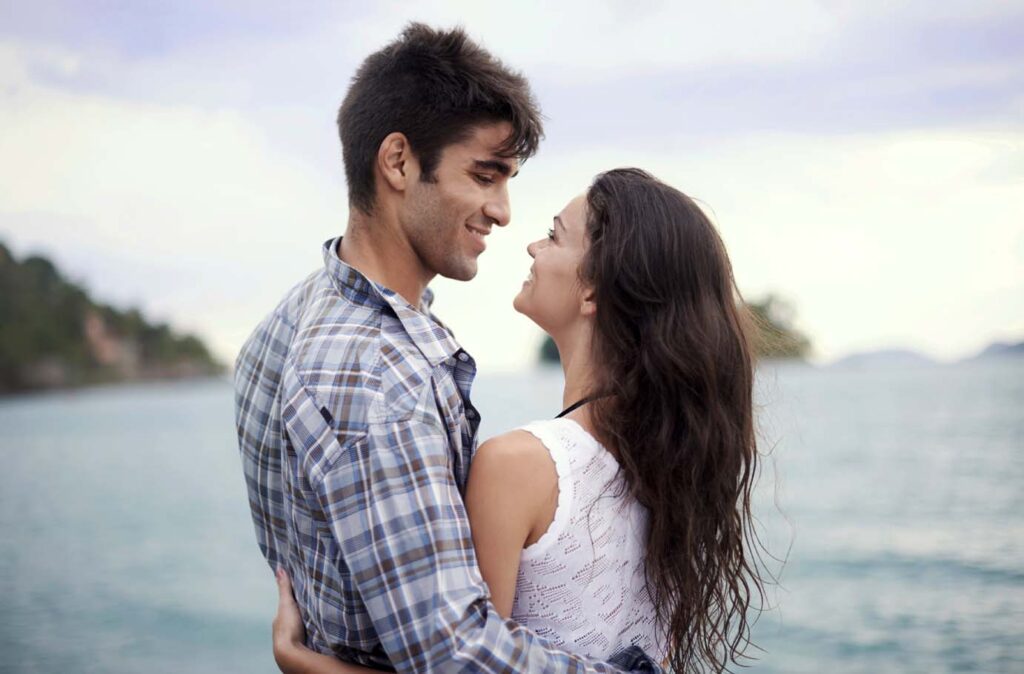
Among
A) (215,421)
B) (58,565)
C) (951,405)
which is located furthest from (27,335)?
(951,405)

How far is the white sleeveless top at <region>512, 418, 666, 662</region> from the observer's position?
6.75ft

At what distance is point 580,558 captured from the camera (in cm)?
208

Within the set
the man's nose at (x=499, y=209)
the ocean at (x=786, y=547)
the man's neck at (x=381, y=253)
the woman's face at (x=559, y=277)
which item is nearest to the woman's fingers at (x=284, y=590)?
the man's neck at (x=381, y=253)

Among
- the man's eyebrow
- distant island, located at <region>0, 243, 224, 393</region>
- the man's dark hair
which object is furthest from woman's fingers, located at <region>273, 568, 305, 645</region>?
distant island, located at <region>0, 243, 224, 393</region>

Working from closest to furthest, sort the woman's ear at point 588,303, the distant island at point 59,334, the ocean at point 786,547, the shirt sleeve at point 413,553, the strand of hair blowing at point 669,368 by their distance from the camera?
the shirt sleeve at point 413,553, the strand of hair blowing at point 669,368, the woman's ear at point 588,303, the ocean at point 786,547, the distant island at point 59,334

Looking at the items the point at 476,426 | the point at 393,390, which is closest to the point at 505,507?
the point at 476,426

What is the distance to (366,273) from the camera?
7.37 ft

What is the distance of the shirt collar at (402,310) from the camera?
2.02 meters

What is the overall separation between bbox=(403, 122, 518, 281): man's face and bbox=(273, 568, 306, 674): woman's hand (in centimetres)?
80

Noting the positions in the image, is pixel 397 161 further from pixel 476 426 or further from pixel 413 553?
pixel 413 553

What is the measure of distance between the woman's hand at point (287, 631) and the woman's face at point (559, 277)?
0.83m

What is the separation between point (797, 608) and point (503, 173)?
14.4 m

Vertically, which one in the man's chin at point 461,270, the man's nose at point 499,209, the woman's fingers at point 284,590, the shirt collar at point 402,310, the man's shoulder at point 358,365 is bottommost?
the woman's fingers at point 284,590

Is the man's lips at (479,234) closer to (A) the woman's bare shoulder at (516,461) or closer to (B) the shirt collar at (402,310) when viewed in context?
(B) the shirt collar at (402,310)
